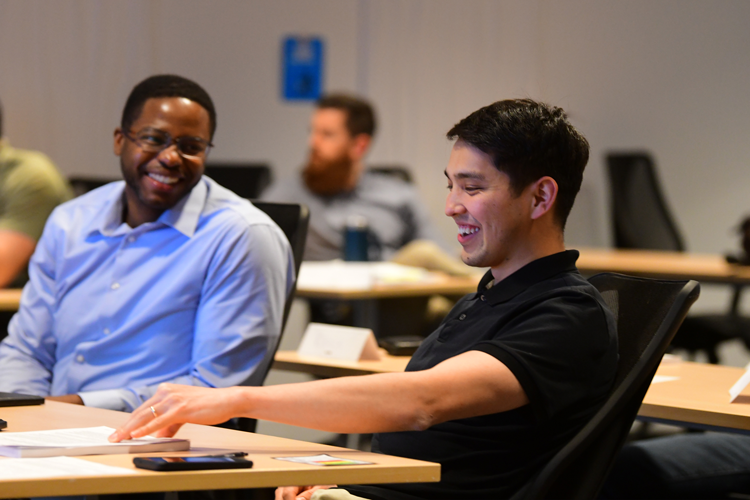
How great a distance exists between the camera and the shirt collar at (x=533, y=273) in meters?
1.39

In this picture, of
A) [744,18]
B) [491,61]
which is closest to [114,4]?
[491,61]

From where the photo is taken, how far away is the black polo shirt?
1.25 meters

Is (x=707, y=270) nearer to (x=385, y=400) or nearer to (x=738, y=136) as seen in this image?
(x=738, y=136)

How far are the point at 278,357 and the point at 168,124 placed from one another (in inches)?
23.8

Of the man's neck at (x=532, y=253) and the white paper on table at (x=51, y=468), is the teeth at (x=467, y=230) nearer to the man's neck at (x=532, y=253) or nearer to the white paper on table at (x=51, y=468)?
the man's neck at (x=532, y=253)

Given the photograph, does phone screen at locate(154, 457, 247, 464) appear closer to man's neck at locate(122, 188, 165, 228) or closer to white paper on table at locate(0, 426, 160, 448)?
white paper on table at locate(0, 426, 160, 448)

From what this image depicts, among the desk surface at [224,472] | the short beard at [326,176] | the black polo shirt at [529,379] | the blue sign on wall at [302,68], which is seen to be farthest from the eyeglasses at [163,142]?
the blue sign on wall at [302,68]

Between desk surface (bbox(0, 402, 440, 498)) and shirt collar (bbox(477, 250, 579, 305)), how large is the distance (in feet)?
1.18

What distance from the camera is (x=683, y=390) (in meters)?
1.80

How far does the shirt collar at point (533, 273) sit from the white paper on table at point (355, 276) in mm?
1831

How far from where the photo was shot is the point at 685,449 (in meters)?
1.88

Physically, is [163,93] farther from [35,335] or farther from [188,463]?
[188,463]

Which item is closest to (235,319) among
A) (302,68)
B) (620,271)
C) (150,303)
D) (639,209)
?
(150,303)

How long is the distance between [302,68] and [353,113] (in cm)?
161
